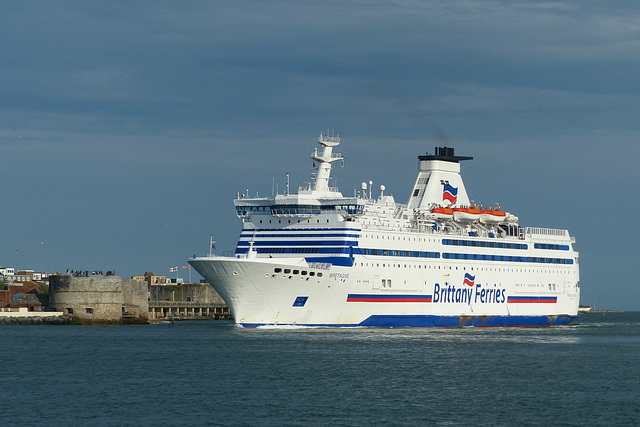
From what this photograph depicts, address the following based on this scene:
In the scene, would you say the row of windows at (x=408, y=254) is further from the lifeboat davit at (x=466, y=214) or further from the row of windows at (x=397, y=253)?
the lifeboat davit at (x=466, y=214)

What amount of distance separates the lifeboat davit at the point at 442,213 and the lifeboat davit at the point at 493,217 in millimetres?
3277

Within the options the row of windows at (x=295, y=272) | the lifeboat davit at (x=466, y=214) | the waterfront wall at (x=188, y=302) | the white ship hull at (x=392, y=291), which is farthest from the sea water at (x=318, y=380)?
the waterfront wall at (x=188, y=302)

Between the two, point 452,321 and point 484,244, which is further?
point 484,244

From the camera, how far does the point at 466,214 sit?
7700 centimetres

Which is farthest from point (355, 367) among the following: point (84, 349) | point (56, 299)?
point (56, 299)

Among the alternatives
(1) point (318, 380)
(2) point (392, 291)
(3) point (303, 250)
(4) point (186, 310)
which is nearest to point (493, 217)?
(2) point (392, 291)

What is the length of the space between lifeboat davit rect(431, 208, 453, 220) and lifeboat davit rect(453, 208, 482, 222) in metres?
0.52

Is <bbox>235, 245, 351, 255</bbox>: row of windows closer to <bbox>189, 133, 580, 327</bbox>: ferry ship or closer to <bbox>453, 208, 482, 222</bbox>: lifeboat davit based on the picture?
<bbox>189, 133, 580, 327</bbox>: ferry ship

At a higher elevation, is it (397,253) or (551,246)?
(551,246)

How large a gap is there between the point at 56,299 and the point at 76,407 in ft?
176

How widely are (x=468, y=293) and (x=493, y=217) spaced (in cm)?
715

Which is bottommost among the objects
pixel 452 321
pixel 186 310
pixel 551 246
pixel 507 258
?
pixel 452 321

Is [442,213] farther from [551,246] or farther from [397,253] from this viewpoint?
[551,246]

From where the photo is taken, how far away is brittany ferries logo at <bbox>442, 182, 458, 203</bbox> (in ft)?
264
